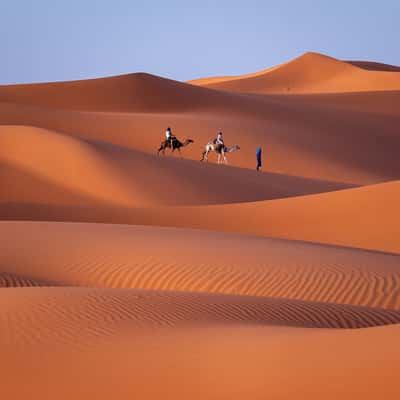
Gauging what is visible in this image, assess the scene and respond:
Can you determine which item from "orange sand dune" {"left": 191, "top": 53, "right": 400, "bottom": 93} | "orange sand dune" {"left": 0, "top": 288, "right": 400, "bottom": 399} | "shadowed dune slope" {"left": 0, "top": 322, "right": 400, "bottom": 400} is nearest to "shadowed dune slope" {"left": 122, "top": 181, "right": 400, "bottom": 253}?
"orange sand dune" {"left": 0, "top": 288, "right": 400, "bottom": 399}

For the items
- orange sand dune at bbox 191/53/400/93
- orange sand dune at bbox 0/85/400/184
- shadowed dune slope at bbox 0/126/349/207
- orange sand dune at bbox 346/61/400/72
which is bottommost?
shadowed dune slope at bbox 0/126/349/207

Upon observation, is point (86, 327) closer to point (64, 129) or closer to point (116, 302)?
point (116, 302)

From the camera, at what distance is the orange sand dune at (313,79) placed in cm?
7994

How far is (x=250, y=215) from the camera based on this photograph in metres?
17.1

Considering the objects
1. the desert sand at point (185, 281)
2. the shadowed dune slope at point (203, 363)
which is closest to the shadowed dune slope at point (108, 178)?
the desert sand at point (185, 281)

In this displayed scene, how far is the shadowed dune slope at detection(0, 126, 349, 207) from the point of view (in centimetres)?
2244

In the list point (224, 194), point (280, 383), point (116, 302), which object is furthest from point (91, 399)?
point (224, 194)

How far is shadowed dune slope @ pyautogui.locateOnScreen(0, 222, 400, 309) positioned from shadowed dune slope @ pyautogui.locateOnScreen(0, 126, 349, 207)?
30.1 feet

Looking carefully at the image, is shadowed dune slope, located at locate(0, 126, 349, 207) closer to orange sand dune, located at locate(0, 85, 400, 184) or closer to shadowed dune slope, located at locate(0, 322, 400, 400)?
orange sand dune, located at locate(0, 85, 400, 184)

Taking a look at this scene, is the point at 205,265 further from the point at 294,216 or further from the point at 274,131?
the point at 274,131

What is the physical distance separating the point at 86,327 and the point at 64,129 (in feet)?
111

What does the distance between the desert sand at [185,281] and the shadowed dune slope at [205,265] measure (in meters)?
0.03

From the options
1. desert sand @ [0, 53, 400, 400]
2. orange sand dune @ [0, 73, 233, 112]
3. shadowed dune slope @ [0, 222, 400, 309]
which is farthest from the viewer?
orange sand dune @ [0, 73, 233, 112]

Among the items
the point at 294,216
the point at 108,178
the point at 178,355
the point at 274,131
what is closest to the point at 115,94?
the point at 274,131
